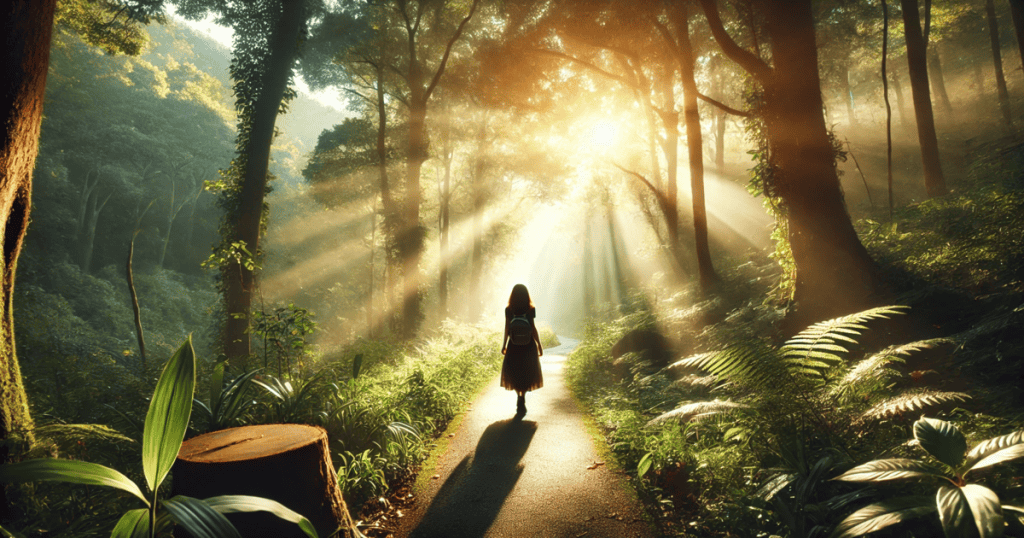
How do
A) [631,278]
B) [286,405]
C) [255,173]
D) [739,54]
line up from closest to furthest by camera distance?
[286,405], [739,54], [255,173], [631,278]

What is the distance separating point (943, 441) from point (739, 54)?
7.04 meters

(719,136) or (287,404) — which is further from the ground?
(719,136)

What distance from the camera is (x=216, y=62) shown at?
6038 cm

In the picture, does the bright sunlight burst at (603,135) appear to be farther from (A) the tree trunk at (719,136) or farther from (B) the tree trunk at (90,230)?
(B) the tree trunk at (90,230)

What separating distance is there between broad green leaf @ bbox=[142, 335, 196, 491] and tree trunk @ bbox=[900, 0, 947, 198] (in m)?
16.8

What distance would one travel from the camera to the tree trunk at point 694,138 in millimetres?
10164

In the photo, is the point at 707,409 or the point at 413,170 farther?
the point at 413,170

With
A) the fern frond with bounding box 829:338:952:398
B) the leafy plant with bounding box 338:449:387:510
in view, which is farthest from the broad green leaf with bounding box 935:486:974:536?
the leafy plant with bounding box 338:449:387:510

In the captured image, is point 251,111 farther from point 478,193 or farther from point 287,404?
point 478,193

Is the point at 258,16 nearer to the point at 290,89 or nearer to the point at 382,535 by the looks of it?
the point at 290,89

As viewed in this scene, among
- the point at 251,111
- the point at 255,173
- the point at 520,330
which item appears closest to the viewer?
the point at 520,330

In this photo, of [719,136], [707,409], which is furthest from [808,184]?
[719,136]

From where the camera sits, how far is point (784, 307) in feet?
22.0

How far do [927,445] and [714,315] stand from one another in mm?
7698
